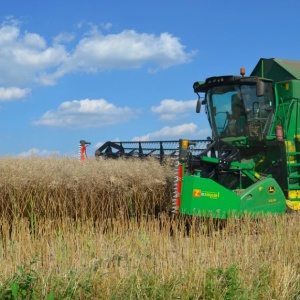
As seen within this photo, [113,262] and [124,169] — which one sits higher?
[124,169]

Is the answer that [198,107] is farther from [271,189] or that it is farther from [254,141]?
[271,189]

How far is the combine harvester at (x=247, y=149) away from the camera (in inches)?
231

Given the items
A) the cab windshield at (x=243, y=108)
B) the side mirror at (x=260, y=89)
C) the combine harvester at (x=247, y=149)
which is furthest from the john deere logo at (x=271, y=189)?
the side mirror at (x=260, y=89)

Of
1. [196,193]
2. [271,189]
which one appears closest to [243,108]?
[271,189]

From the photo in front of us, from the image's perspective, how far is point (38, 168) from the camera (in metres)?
6.49

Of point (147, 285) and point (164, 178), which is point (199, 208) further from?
point (147, 285)

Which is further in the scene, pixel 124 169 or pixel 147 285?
pixel 124 169

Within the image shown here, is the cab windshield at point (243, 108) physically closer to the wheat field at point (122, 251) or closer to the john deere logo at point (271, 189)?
the john deere logo at point (271, 189)

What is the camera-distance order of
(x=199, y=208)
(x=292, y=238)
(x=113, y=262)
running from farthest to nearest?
(x=199, y=208), (x=292, y=238), (x=113, y=262)

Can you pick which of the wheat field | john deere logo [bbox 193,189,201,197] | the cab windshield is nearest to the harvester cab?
the cab windshield

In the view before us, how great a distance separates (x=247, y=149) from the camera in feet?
24.8

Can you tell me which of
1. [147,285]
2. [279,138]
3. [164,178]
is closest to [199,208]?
[164,178]

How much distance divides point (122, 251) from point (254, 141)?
12.7ft

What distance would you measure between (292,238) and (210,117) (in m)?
3.46
